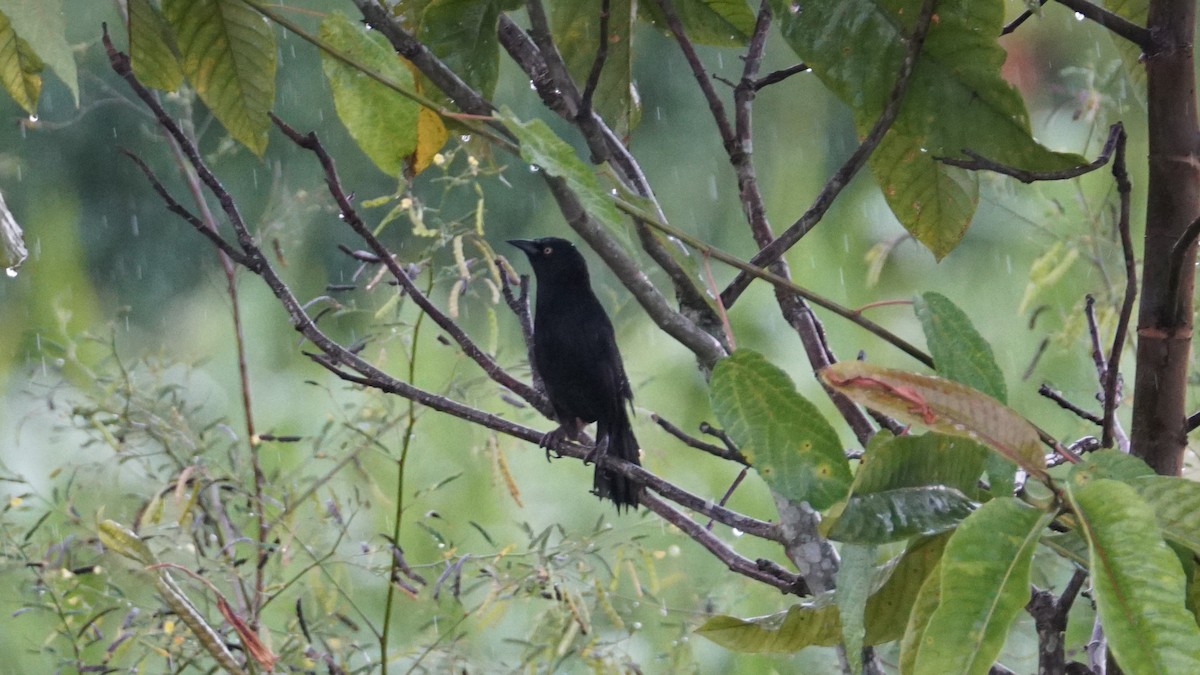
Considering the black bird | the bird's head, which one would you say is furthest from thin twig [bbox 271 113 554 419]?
the bird's head

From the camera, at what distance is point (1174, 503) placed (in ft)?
1.16

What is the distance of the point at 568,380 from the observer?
1785 millimetres

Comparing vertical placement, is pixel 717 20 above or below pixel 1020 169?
above

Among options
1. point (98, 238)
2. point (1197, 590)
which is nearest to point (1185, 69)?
point (1197, 590)

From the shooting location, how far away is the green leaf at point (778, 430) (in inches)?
15.4

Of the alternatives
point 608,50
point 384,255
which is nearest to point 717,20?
point 608,50

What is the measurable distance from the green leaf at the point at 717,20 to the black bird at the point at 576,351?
0.94 m

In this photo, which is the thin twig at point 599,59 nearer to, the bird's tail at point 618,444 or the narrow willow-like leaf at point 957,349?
the narrow willow-like leaf at point 957,349

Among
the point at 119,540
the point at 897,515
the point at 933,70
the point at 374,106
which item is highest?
the point at 933,70

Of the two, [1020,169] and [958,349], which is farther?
[1020,169]

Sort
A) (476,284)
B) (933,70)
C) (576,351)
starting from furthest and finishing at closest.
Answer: (476,284), (576,351), (933,70)

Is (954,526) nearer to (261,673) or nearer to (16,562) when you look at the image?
(261,673)

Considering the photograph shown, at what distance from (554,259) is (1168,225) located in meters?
1.39

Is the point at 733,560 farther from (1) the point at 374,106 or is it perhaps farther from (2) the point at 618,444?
(2) the point at 618,444
